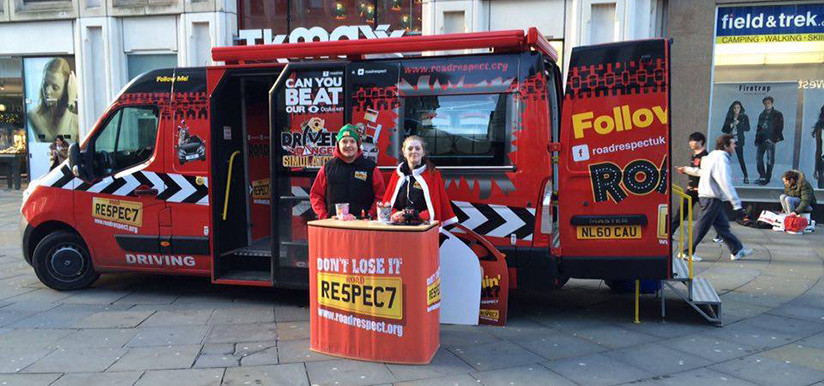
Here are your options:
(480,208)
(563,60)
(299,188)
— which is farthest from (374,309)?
(563,60)

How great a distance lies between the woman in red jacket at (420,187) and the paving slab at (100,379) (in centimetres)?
242

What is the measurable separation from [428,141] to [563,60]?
7.62 m


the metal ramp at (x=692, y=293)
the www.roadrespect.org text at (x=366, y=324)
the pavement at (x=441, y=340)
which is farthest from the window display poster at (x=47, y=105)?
the metal ramp at (x=692, y=293)

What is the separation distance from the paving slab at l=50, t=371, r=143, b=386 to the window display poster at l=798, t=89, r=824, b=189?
42.0 ft

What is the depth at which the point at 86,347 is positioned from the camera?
4.93 metres

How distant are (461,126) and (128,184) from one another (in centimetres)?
368

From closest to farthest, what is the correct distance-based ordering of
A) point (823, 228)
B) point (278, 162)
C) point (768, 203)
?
point (278, 162)
point (823, 228)
point (768, 203)

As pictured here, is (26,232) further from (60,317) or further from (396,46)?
(396,46)

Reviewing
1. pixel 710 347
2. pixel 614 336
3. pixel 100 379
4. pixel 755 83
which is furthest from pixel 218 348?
pixel 755 83

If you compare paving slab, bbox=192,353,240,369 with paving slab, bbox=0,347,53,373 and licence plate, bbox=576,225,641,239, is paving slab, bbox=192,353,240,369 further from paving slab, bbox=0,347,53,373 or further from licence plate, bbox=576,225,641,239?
licence plate, bbox=576,225,641,239

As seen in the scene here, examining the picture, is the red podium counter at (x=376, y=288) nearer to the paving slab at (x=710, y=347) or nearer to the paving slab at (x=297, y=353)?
the paving slab at (x=297, y=353)

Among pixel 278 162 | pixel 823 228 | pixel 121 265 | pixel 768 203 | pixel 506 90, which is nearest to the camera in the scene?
pixel 506 90

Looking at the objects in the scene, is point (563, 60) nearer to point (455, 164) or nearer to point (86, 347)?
point (455, 164)

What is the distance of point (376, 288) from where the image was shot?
4430 mm
